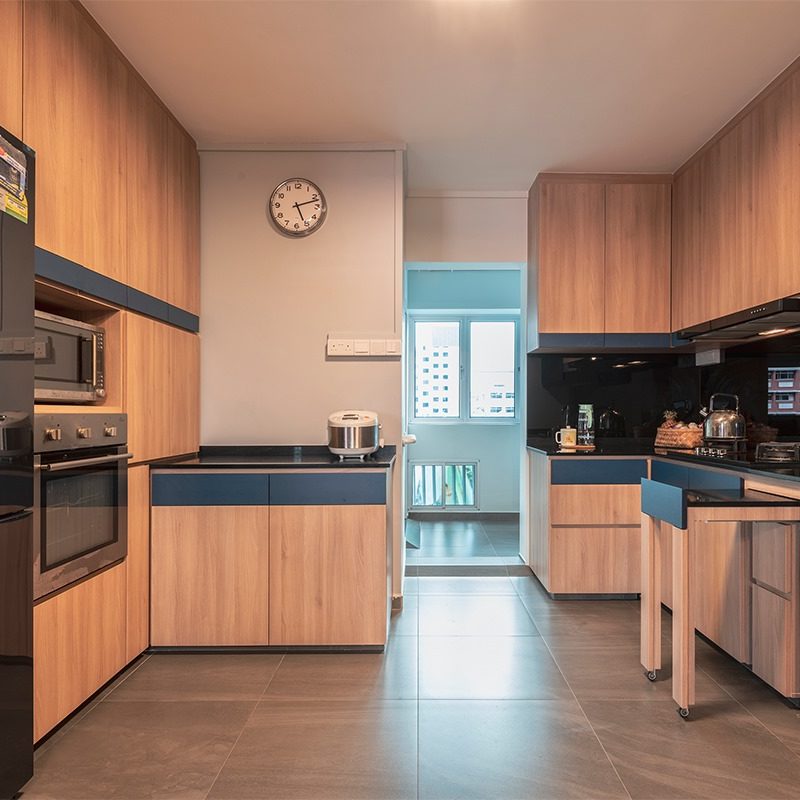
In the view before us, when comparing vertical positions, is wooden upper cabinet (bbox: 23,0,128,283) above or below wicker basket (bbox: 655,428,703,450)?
above

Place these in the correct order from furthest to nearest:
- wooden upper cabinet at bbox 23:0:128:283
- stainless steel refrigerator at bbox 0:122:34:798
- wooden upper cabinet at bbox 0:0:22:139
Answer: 1. wooden upper cabinet at bbox 23:0:128:283
2. wooden upper cabinet at bbox 0:0:22:139
3. stainless steel refrigerator at bbox 0:122:34:798

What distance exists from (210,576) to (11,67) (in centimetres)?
198

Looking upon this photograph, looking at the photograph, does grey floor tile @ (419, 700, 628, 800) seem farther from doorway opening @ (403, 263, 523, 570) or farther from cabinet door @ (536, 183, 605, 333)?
doorway opening @ (403, 263, 523, 570)

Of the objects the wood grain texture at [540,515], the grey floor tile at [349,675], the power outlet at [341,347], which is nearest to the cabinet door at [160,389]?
the power outlet at [341,347]

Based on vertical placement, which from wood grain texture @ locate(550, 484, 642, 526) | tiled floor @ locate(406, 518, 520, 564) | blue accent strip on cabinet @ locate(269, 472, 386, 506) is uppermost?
blue accent strip on cabinet @ locate(269, 472, 386, 506)

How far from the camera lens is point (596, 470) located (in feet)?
11.5

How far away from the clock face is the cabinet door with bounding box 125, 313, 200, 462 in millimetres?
784

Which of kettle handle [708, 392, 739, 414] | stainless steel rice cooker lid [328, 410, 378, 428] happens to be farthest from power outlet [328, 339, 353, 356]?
kettle handle [708, 392, 739, 414]

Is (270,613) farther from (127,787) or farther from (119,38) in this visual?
(119,38)

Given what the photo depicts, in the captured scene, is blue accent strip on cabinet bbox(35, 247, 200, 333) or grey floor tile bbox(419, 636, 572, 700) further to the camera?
grey floor tile bbox(419, 636, 572, 700)

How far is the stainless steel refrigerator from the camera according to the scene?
5.22 ft

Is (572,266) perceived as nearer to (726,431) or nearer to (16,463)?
(726,431)

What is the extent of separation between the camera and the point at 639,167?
12.1 ft

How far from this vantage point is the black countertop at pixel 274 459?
9.04 ft
